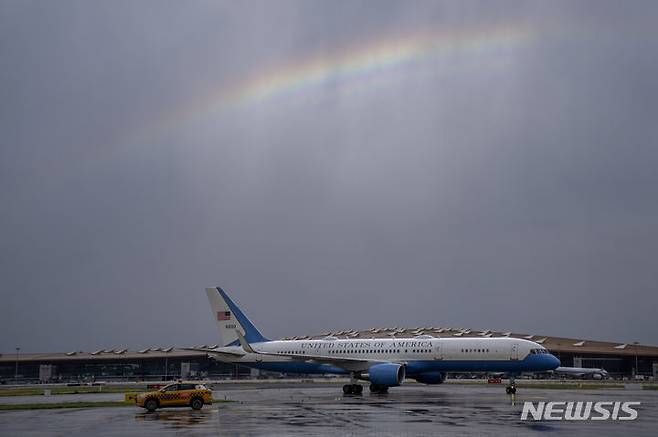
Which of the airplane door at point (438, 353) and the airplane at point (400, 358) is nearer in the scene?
the airplane at point (400, 358)

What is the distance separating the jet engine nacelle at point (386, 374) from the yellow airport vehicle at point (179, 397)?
16862 millimetres

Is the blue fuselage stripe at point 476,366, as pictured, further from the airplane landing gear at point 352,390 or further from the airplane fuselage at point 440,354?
the airplane landing gear at point 352,390

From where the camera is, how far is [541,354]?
53.5 m

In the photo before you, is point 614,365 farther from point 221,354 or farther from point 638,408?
point 638,408

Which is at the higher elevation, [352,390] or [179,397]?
[179,397]

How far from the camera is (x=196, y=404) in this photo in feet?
127

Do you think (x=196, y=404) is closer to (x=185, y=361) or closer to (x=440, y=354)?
(x=440, y=354)

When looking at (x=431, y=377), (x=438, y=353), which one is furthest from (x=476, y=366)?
(x=431, y=377)

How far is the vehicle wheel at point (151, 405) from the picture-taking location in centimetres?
3806

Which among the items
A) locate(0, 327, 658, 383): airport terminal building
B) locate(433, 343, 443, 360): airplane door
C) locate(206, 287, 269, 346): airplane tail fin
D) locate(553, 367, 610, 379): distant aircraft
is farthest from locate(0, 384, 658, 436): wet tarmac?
locate(0, 327, 658, 383): airport terminal building

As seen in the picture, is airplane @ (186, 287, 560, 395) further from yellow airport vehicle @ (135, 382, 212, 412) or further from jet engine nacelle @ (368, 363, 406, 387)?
yellow airport vehicle @ (135, 382, 212, 412)

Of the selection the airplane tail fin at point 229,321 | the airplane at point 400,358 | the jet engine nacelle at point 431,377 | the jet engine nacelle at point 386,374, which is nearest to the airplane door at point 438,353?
Result: the airplane at point 400,358

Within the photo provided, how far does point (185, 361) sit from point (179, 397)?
103508mm

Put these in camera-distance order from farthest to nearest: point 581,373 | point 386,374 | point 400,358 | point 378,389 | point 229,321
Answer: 1. point 581,373
2. point 229,321
3. point 400,358
4. point 378,389
5. point 386,374
